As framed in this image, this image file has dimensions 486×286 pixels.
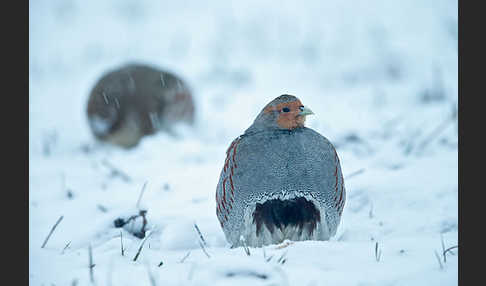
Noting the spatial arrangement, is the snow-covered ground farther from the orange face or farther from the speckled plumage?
the orange face

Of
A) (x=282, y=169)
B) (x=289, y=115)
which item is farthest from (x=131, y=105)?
(x=282, y=169)

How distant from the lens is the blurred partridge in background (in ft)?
16.2

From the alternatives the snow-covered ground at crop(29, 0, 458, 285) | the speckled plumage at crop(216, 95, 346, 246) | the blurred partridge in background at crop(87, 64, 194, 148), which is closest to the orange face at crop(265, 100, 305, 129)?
the speckled plumage at crop(216, 95, 346, 246)

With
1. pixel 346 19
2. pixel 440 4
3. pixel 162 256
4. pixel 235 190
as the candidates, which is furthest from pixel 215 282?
pixel 440 4

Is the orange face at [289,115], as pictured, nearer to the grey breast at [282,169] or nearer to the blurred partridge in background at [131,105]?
the grey breast at [282,169]

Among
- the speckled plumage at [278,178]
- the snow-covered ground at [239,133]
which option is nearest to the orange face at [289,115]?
the speckled plumage at [278,178]

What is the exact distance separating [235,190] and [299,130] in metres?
0.39

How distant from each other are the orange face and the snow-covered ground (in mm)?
569

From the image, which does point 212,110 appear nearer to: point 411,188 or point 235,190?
point 411,188

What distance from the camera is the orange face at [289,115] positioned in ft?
7.33

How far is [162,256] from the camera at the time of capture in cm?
195

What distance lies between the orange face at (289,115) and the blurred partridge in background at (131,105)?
2918mm

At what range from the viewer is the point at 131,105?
16.4 feet

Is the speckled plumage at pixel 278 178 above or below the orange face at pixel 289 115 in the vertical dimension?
below
